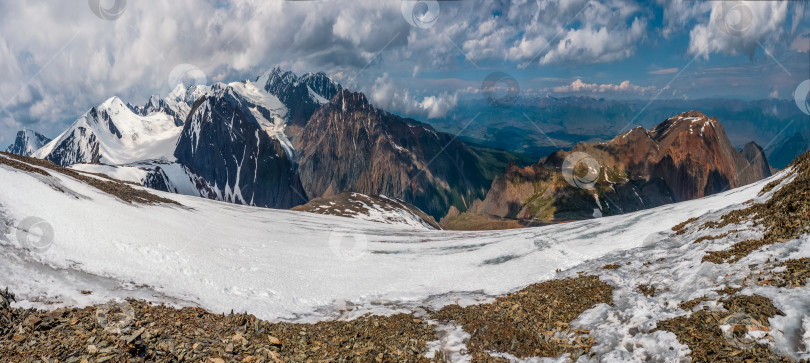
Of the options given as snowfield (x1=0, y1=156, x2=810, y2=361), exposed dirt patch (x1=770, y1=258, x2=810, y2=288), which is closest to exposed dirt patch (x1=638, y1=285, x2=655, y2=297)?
snowfield (x1=0, y1=156, x2=810, y2=361)

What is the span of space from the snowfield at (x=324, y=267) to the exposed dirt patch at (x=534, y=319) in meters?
0.86

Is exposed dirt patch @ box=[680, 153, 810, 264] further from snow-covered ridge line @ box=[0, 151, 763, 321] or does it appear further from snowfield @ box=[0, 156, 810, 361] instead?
snow-covered ridge line @ box=[0, 151, 763, 321]

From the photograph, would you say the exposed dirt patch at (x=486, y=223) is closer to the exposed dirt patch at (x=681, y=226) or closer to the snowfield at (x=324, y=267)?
the snowfield at (x=324, y=267)

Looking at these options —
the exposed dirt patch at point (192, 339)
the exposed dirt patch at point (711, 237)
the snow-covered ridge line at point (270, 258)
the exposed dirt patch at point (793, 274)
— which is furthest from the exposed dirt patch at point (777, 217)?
the exposed dirt patch at point (192, 339)

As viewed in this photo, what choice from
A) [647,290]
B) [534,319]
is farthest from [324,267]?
[647,290]

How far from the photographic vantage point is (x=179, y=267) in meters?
29.6

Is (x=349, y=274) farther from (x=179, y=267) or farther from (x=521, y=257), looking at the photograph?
(x=521, y=257)

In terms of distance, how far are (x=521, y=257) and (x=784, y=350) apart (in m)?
26.3

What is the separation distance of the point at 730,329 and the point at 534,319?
7.46 meters

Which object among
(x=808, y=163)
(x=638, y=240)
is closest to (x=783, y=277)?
A: (x=808, y=163)

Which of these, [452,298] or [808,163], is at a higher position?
[808,163]

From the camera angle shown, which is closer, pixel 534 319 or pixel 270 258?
pixel 534 319

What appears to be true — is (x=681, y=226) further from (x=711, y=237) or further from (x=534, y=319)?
(x=534, y=319)

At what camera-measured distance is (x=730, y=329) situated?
12711 mm
